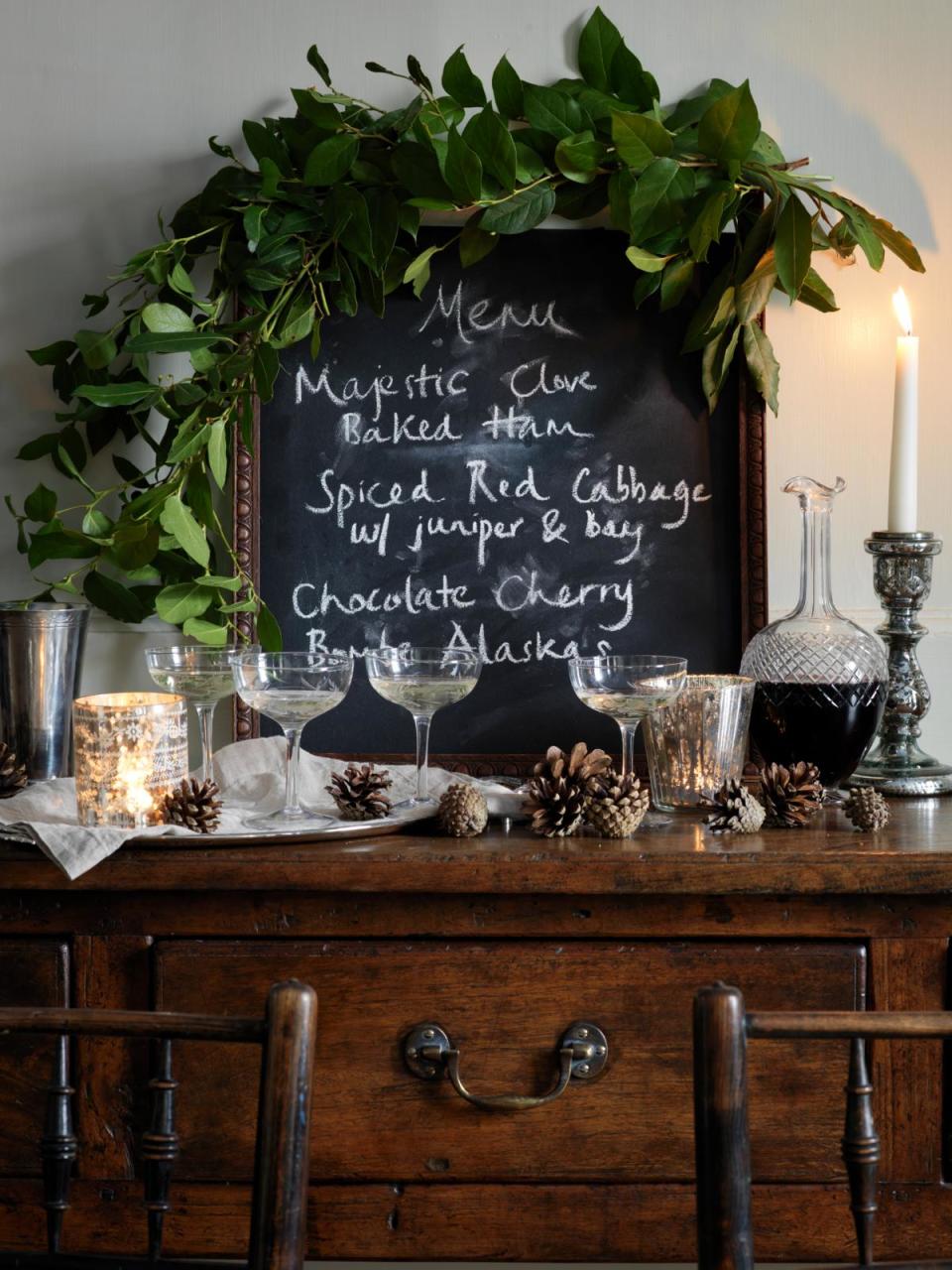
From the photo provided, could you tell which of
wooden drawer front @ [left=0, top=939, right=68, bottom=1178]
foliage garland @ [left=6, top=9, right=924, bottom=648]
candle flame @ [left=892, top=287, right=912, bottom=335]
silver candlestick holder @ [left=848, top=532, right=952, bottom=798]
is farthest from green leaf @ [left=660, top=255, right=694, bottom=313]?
wooden drawer front @ [left=0, top=939, right=68, bottom=1178]

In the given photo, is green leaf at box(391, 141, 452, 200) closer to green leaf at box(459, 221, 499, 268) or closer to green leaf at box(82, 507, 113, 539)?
green leaf at box(459, 221, 499, 268)

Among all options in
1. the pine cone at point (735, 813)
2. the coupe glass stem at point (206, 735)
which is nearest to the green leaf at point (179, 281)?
the coupe glass stem at point (206, 735)

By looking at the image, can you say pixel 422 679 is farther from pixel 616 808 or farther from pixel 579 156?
pixel 579 156

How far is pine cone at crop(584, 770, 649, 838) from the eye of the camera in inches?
43.1

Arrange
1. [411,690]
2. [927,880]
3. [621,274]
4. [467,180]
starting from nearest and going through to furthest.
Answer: [927,880] → [411,690] → [467,180] → [621,274]

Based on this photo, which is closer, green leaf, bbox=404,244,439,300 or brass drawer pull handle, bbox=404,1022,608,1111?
brass drawer pull handle, bbox=404,1022,608,1111

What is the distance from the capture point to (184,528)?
132cm

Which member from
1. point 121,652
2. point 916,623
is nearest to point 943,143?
point 916,623

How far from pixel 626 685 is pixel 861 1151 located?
51cm

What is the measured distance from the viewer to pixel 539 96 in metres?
1.36

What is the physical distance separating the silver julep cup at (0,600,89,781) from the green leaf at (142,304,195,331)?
299mm

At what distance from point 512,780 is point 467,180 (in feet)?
2.01

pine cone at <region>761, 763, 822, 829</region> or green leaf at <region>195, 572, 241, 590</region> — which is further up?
green leaf at <region>195, 572, 241, 590</region>

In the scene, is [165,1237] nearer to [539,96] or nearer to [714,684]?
[714,684]
